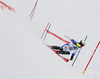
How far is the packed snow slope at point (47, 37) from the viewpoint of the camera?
5.47m

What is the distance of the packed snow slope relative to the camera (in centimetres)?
547

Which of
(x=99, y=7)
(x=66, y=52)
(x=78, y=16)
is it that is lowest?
(x=66, y=52)

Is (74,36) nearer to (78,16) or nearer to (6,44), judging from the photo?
(78,16)

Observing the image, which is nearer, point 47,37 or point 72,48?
point 72,48

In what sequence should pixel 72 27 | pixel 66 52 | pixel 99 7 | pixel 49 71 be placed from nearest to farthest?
pixel 49 71, pixel 66 52, pixel 72 27, pixel 99 7

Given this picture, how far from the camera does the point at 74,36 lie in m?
13.8

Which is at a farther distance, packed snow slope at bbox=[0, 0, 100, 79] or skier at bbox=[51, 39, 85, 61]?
skier at bbox=[51, 39, 85, 61]

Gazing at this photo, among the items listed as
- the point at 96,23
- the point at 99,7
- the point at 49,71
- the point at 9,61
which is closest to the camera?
the point at 9,61

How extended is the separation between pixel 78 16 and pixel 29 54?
38.0 ft

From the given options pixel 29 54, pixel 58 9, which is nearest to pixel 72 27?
pixel 58 9

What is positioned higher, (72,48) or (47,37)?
(72,48)

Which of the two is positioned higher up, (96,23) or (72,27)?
(96,23)

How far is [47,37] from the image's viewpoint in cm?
1175

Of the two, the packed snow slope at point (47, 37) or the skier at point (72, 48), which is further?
the skier at point (72, 48)
